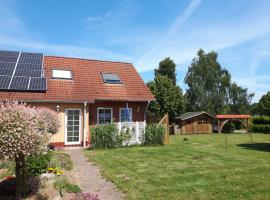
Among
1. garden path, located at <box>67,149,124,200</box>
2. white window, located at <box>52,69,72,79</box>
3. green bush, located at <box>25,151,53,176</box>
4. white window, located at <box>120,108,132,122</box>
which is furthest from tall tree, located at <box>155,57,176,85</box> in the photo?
green bush, located at <box>25,151,53,176</box>

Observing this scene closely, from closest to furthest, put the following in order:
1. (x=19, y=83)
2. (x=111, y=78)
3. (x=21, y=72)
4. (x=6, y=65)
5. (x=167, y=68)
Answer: (x=19, y=83) < (x=21, y=72) < (x=6, y=65) < (x=111, y=78) < (x=167, y=68)

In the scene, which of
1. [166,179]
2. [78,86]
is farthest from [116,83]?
[166,179]

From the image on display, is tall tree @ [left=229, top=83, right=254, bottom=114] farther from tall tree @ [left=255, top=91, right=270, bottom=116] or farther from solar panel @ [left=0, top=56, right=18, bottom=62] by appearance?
solar panel @ [left=0, top=56, right=18, bottom=62]

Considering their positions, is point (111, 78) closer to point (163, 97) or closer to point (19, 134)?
point (19, 134)

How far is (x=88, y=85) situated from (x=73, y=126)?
3.04 m

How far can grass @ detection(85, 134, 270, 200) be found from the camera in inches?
294

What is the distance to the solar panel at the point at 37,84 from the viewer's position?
16.6 m

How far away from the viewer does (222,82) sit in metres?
47.2

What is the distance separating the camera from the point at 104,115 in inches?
751

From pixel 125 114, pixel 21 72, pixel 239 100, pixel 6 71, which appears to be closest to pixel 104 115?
pixel 125 114

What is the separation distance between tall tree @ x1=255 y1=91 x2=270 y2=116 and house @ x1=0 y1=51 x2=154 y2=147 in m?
45.0

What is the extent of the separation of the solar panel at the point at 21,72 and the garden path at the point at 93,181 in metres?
6.29

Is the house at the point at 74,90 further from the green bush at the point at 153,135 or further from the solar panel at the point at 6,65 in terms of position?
the green bush at the point at 153,135

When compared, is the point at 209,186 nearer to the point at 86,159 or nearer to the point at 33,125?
the point at 33,125
